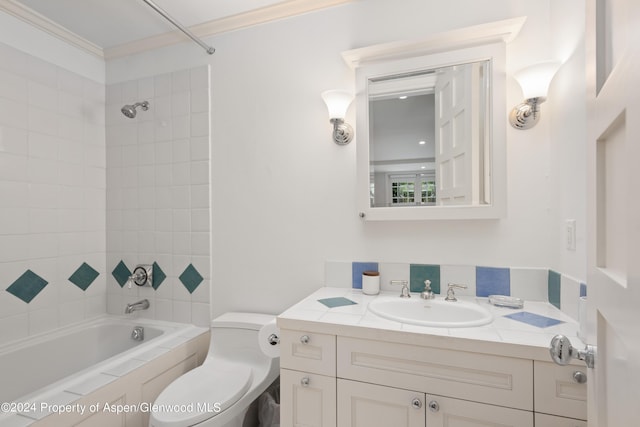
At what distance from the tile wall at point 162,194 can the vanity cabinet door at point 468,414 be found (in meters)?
1.36

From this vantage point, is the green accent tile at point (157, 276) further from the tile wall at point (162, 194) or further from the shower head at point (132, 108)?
the shower head at point (132, 108)

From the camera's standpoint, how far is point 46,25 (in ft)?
5.82

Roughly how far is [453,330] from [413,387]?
23 centimetres

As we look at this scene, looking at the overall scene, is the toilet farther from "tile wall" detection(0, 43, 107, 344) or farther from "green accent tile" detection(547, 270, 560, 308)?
"green accent tile" detection(547, 270, 560, 308)

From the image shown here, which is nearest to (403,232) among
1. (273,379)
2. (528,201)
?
(528,201)

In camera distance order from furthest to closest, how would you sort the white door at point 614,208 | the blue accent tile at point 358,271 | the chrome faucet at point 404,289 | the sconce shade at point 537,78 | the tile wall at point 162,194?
the tile wall at point 162,194 → the blue accent tile at point 358,271 → the chrome faucet at point 404,289 → the sconce shade at point 537,78 → the white door at point 614,208

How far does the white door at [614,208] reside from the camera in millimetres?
348

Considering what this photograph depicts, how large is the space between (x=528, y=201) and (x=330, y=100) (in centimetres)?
101

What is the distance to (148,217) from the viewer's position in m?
1.98

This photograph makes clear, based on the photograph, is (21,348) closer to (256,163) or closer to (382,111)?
(256,163)

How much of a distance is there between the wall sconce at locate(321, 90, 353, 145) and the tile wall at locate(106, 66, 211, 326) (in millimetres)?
812

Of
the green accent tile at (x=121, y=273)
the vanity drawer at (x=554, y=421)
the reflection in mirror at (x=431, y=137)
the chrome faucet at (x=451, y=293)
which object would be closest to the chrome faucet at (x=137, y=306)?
the green accent tile at (x=121, y=273)

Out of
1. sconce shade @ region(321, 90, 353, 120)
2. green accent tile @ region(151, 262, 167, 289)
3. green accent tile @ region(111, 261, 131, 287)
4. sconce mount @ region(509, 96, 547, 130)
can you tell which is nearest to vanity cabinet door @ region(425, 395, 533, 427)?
sconce mount @ region(509, 96, 547, 130)

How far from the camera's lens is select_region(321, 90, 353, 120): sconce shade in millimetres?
1465
